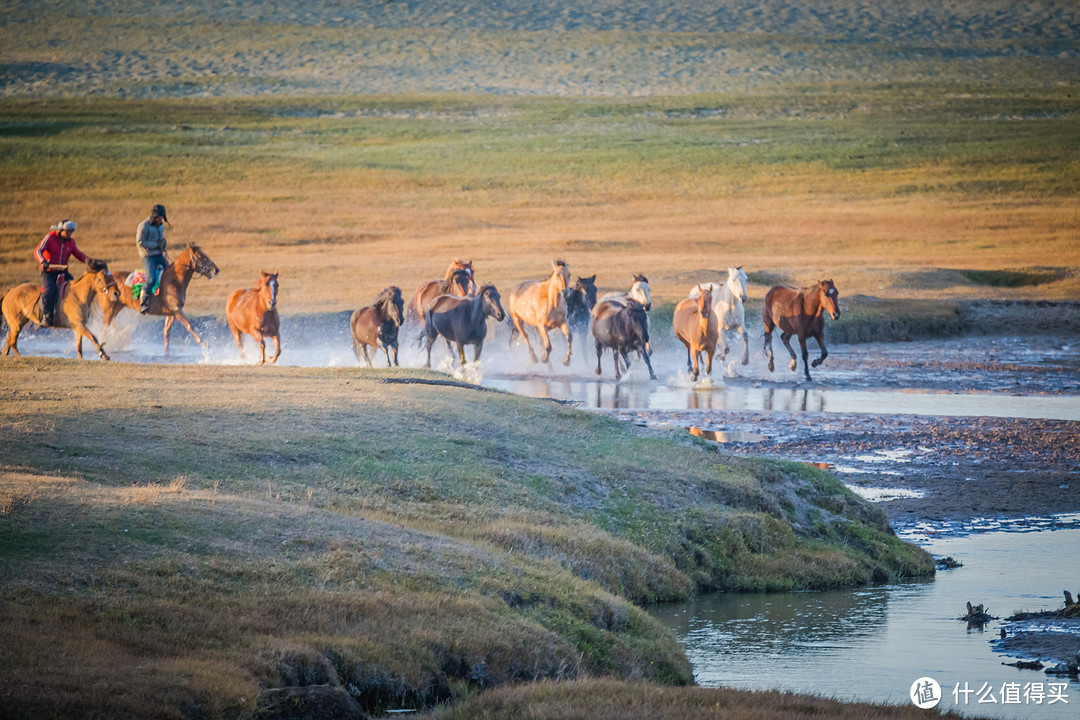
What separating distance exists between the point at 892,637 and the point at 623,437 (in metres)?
6.20

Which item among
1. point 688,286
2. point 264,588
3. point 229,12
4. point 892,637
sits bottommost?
point 892,637

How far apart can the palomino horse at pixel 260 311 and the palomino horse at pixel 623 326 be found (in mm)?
6611

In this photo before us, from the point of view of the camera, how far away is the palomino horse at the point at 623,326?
26.4 m

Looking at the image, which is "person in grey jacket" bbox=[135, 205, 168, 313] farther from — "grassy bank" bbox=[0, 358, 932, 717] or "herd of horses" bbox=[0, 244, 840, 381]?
"grassy bank" bbox=[0, 358, 932, 717]

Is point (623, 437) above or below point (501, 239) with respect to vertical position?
below

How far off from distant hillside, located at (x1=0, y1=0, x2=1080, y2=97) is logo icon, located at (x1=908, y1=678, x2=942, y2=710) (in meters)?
98.2

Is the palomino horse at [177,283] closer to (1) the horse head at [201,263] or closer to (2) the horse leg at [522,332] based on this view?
(1) the horse head at [201,263]

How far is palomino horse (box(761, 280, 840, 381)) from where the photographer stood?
87.3ft

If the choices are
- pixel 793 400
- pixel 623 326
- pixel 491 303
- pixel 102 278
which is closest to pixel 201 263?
pixel 102 278

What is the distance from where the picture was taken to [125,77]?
10662 cm

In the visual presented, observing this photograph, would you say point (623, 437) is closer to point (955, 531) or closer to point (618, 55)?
point (955, 531)

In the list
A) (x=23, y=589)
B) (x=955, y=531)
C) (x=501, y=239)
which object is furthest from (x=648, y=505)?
(x=501, y=239)

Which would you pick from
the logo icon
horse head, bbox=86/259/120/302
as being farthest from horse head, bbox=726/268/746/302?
the logo icon

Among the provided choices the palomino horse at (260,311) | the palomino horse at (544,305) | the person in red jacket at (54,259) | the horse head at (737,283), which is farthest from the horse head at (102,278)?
the horse head at (737,283)
